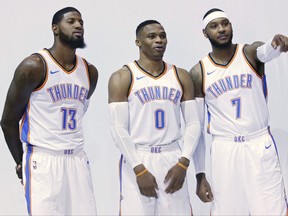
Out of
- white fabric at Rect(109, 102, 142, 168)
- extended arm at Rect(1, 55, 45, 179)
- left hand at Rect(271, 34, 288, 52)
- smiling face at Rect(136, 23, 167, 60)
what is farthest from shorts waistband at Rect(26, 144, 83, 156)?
left hand at Rect(271, 34, 288, 52)

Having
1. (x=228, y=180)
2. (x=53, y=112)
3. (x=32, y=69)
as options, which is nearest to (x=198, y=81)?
(x=228, y=180)

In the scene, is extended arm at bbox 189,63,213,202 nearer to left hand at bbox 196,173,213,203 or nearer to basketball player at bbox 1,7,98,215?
left hand at bbox 196,173,213,203

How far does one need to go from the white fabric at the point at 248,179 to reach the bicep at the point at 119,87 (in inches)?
27.7

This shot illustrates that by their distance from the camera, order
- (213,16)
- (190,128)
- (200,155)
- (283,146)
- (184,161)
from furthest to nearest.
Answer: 1. (283,146)
2. (213,16)
3. (200,155)
4. (190,128)
5. (184,161)

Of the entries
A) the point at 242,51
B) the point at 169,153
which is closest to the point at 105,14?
the point at 242,51

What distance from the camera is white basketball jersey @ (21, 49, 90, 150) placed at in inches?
103

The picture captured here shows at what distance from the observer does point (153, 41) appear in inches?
110

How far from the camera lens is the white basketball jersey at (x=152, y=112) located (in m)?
2.73

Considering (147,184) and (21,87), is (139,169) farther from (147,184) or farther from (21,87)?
(21,87)

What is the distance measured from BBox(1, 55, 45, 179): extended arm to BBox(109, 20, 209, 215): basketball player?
0.46 meters

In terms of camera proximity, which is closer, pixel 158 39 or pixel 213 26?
pixel 158 39

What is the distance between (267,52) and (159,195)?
3.54 ft

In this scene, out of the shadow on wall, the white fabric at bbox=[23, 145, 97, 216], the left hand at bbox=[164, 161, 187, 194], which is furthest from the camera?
the shadow on wall

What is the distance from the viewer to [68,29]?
2.77 m
